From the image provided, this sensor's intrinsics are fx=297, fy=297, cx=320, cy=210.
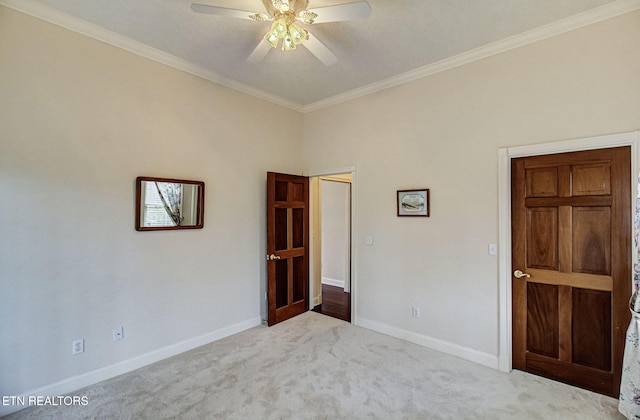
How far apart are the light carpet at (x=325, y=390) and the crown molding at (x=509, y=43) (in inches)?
118

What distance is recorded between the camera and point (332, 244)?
603cm

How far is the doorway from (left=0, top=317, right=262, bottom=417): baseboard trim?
153 cm

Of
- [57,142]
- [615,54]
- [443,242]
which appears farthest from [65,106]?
[615,54]

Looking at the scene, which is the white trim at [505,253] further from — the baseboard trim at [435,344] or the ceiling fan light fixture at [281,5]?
the ceiling fan light fixture at [281,5]

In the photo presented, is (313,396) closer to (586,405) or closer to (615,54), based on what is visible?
(586,405)

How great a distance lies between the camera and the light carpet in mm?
2203

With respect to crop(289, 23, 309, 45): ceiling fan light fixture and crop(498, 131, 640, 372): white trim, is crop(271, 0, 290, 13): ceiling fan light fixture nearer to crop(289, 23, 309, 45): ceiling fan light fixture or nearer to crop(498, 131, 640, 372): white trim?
crop(289, 23, 309, 45): ceiling fan light fixture

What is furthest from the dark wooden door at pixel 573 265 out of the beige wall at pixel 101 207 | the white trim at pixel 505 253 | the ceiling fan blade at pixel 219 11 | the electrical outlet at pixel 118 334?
the electrical outlet at pixel 118 334

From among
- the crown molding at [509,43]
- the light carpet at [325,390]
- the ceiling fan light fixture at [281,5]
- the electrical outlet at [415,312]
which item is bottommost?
the light carpet at [325,390]

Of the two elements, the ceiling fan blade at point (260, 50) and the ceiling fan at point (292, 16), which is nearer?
the ceiling fan at point (292, 16)

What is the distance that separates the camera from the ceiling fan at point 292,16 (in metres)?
1.85

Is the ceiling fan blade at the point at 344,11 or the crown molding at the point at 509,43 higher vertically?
the crown molding at the point at 509,43

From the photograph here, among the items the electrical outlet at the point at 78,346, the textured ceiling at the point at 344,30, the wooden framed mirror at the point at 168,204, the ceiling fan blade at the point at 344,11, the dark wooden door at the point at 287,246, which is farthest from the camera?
the dark wooden door at the point at 287,246

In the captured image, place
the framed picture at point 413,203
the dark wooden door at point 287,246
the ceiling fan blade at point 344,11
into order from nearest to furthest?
the ceiling fan blade at point 344,11
the framed picture at point 413,203
the dark wooden door at point 287,246
